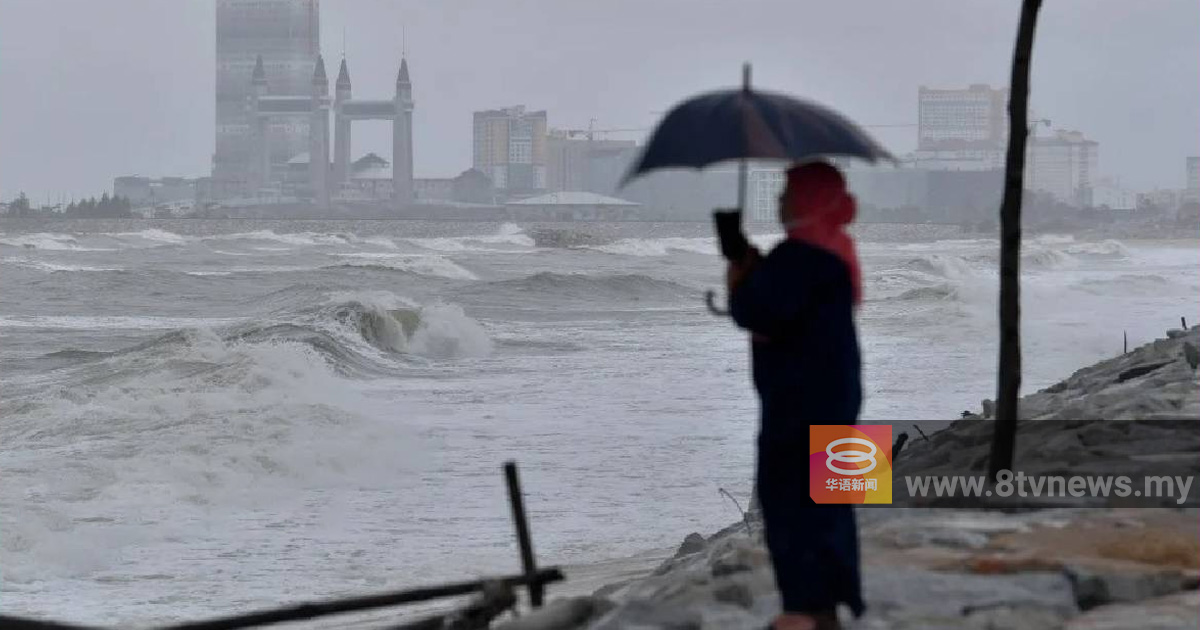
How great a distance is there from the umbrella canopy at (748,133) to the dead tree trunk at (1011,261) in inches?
85.1

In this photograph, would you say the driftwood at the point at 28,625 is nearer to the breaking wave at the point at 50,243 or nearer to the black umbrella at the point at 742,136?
the black umbrella at the point at 742,136

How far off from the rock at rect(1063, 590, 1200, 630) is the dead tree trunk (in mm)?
1680

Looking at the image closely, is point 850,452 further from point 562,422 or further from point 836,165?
point 562,422

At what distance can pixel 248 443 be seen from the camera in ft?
48.6

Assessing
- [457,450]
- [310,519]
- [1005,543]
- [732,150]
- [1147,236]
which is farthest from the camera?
[1147,236]

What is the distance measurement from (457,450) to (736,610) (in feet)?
31.9

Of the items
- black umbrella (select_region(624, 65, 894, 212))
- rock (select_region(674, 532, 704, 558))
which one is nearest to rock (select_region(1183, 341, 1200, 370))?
rock (select_region(674, 532, 704, 558))

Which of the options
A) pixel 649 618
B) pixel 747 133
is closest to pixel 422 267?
pixel 649 618

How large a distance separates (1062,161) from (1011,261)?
631 feet

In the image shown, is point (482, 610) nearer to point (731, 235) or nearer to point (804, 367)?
point (804, 367)

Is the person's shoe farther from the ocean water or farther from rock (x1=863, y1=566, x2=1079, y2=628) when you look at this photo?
the ocean water

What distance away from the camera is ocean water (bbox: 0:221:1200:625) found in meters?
10.4

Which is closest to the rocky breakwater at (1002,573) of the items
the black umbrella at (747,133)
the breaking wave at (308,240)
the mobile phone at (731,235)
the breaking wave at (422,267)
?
the mobile phone at (731,235)

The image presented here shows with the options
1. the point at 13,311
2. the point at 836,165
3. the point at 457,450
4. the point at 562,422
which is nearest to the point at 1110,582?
the point at 836,165
